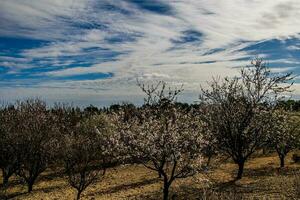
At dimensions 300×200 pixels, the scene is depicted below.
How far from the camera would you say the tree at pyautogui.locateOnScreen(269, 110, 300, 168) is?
106ft

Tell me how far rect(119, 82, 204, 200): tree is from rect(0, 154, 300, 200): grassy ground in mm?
1800

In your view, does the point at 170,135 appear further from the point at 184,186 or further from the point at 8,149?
the point at 8,149

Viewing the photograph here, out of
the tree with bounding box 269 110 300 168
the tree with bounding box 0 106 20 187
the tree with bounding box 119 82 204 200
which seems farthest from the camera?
the tree with bounding box 0 106 20 187

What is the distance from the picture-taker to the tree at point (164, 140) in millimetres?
23484

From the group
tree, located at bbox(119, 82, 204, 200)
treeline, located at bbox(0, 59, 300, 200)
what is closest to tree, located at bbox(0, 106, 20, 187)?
treeline, located at bbox(0, 59, 300, 200)

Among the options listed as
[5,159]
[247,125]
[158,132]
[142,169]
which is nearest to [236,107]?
[247,125]

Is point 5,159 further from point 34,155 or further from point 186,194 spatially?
point 186,194

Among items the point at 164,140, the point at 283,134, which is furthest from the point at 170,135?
the point at 283,134

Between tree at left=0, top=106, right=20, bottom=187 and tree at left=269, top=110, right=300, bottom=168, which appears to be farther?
tree at left=0, top=106, right=20, bottom=187

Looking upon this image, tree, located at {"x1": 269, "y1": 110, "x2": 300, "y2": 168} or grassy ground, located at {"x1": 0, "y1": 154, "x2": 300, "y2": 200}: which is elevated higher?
tree, located at {"x1": 269, "y1": 110, "x2": 300, "y2": 168}

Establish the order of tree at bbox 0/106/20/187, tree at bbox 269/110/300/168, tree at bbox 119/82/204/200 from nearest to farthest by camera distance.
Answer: tree at bbox 119/82/204/200 → tree at bbox 269/110/300/168 → tree at bbox 0/106/20/187

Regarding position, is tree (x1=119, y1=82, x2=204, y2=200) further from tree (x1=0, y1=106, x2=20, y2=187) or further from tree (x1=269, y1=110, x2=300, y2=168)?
tree (x1=0, y1=106, x2=20, y2=187)

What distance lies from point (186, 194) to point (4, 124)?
2456cm

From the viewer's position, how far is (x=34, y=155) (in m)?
38.0
